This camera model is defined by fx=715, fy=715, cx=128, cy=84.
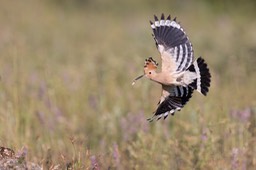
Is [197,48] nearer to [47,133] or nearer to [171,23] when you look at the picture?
[47,133]

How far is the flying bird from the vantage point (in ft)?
15.1

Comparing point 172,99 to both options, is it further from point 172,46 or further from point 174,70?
point 172,46

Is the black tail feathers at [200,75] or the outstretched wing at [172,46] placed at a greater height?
the outstretched wing at [172,46]

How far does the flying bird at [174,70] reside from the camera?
461 cm

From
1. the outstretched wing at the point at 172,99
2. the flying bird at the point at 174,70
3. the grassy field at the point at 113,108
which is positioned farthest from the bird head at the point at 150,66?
the grassy field at the point at 113,108

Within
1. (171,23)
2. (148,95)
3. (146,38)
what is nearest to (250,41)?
(146,38)

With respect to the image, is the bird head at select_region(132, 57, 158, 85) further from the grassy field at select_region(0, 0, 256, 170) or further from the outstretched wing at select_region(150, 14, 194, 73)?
the grassy field at select_region(0, 0, 256, 170)

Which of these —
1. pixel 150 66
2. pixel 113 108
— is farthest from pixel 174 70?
pixel 113 108

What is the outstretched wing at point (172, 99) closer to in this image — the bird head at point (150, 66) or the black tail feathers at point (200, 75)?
the black tail feathers at point (200, 75)

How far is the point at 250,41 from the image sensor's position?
36.5 ft

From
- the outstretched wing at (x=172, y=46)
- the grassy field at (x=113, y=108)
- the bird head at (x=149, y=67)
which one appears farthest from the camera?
the grassy field at (x=113, y=108)

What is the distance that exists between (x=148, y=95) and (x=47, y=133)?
1.26m

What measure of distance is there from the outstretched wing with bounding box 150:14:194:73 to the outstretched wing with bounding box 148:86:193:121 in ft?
0.52

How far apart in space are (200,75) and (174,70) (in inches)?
7.2
